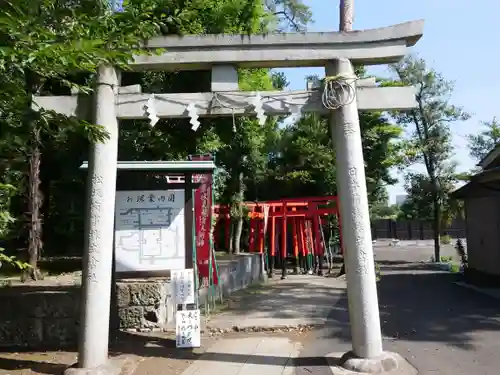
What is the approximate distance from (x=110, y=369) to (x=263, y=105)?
395cm

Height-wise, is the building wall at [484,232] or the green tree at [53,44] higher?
the green tree at [53,44]

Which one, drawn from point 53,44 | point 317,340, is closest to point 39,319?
point 317,340

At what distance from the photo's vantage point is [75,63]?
473cm

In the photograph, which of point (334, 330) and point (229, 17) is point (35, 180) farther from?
point (334, 330)

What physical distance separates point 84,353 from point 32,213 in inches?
391

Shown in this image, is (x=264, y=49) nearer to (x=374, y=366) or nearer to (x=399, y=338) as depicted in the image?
(x=374, y=366)

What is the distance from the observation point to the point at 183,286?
7891mm

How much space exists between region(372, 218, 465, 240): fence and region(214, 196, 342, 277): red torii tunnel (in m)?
33.0

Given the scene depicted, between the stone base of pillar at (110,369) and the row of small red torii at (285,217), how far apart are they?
13378mm

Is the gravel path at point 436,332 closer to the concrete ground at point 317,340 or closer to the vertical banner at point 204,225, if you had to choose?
the concrete ground at point 317,340

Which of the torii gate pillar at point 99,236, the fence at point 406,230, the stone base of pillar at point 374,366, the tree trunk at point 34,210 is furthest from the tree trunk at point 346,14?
the fence at point 406,230

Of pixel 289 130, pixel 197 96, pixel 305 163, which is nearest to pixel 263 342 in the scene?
pixel 197 96

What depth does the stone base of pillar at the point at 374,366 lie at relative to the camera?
6.06m

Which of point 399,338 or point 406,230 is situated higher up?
point 406,230
